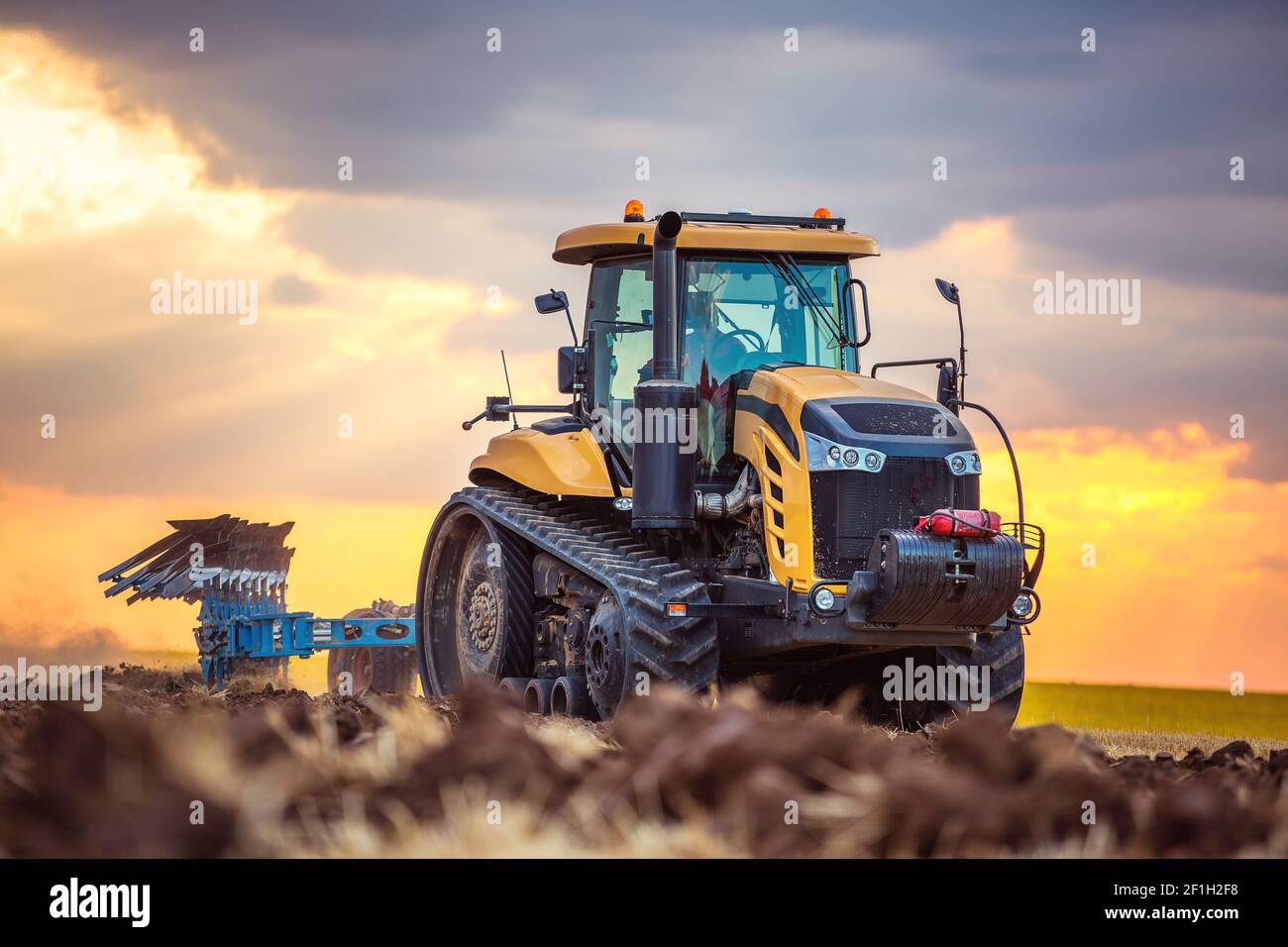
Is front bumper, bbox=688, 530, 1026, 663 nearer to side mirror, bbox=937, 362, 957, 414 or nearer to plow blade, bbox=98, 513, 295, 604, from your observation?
side mirror, bbox=937, 362, 957, 414

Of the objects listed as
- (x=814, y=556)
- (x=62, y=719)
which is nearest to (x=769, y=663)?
(x=814, y=556)

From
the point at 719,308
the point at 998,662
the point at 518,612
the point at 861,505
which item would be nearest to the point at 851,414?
the point at 861,505

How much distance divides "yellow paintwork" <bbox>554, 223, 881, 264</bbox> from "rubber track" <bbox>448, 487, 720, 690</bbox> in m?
2.16

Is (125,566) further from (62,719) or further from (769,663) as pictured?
(62,719)

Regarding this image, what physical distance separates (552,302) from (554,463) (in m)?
1.24

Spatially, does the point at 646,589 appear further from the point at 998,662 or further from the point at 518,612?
the point at 998,662

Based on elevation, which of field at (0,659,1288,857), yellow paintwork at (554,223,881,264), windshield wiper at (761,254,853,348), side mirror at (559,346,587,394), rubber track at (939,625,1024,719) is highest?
yellow paintwork at (554,223,881,264)

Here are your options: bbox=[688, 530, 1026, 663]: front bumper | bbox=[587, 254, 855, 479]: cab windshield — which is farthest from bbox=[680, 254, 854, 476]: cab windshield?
bbox=[688, 530, 1026, 663]: front bumper

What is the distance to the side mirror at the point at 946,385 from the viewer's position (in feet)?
39.2

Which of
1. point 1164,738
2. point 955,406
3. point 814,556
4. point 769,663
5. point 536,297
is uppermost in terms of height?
point 536,297

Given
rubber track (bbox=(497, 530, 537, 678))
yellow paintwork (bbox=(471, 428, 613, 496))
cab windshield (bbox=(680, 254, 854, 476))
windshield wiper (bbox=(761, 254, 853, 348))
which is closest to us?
cab windshield (bbox=(680, 254, 854, 476))

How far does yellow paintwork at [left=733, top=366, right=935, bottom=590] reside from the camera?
10828mm
